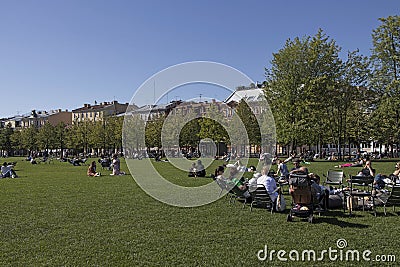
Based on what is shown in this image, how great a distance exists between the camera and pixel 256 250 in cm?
797

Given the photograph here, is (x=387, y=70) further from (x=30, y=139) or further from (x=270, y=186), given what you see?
(x=30, y=139)

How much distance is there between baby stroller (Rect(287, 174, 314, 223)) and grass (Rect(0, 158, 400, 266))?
0.27 m

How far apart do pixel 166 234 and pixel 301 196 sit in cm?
341

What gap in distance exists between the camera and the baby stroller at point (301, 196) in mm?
10320

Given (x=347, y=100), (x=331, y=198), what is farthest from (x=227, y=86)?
(x=347, y=100)

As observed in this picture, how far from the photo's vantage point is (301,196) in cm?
1049

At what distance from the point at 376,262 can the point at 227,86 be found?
6447 millimetres

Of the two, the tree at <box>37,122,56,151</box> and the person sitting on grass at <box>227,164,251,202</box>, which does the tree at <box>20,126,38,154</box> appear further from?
the person sitting on grass at <box>227,164,251,202</box>

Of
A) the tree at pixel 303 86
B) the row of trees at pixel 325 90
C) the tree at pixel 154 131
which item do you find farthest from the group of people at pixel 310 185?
the tree at pixel 154 131

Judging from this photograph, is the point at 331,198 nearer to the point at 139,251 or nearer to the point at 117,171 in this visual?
the point at 139,251

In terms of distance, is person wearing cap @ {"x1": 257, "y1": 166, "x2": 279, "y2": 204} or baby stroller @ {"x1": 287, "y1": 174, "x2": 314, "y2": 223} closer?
baby stroller @ {"x1": 287, "y1": 174, "x2": 314, "y2": 223}

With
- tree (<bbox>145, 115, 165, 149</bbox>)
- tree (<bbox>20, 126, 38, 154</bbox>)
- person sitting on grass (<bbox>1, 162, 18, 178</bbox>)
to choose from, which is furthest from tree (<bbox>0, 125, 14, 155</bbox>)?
person sitting on grass (<bbox>1, 162, 18, 178</bbox>)

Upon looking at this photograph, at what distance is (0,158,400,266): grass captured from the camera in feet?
25.0

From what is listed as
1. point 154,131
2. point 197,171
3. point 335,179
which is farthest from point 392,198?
point 154,131
